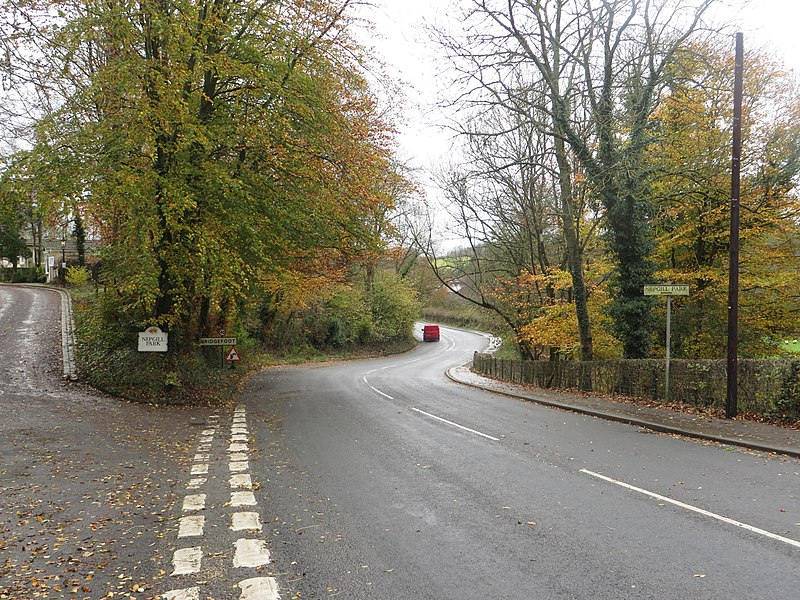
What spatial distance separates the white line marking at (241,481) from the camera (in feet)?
24.7

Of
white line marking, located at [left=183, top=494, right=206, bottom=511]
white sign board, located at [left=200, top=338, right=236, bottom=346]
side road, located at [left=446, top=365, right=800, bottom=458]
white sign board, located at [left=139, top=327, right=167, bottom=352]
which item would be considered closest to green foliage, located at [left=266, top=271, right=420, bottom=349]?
white sign board, located at [left=200, top=338, right=236, bottom=346]

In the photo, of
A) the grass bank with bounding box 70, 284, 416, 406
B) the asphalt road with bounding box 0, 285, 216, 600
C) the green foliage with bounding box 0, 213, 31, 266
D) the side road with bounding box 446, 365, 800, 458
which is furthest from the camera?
the green foliage with bounding box 0, 213, 31, 266

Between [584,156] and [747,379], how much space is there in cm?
871

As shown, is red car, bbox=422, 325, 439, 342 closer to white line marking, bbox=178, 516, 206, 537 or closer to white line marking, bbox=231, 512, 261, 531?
white line marking, bbox=231, 512, 261, 531

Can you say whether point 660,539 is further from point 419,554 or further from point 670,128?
point 670,128

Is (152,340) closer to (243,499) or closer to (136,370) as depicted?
(136,370)

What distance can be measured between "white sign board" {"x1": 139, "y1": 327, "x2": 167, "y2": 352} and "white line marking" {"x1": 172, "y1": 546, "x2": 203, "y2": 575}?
11152 millimetres

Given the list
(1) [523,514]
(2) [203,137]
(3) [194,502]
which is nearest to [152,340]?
(2) [203,137]

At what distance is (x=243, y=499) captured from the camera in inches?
272

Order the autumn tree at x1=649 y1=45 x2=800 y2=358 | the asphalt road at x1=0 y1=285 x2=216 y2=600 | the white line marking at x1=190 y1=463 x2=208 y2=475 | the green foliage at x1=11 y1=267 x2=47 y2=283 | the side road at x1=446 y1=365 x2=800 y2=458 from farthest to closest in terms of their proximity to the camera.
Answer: the green foliage at x1=11 y1=267 x2=47 y2=283 < the autumn tree at x1=649 y1=45 x2=800 y2=358 < the side road at x1=446 y1=365 x2=800 y2=458 < the white line marking at x1=190 y1=463 x2=208 y2=475 < the asphalt road at x1=0 y1=285 x2=216 y2=600

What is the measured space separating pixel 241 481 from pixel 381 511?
2.41m

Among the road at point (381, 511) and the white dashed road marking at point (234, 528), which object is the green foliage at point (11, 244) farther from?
the white dashed road marking at point (234, 528)

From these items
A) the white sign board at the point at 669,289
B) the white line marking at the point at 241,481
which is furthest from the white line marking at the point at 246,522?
the white sign board at the point at 669,289

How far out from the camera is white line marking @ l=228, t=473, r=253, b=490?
7516 mm
